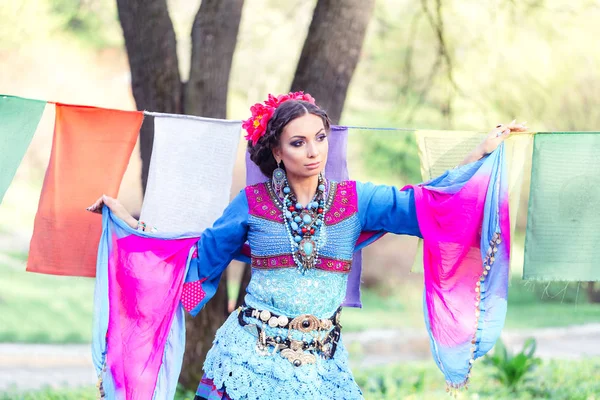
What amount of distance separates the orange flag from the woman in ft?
2.55

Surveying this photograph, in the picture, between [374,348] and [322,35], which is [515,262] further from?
[322,35]

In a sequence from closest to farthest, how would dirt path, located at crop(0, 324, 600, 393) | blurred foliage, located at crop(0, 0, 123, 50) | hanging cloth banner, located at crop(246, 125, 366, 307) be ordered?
1. hanging cloth banner, located at crop(246, 125, 366, 307)
2. dirt path, located at crop(0, 324, 600, 393)
3. blurred foliage, located at crop(0, 0, 123, 50)

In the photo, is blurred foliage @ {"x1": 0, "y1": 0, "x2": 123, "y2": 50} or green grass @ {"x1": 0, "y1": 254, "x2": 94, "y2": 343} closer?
green grass @ {"x1": 0, "y1": 254, "x2": 94, "y2": 343}

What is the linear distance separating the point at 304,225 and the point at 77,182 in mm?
1199

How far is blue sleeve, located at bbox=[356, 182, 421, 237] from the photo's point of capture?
114 inches

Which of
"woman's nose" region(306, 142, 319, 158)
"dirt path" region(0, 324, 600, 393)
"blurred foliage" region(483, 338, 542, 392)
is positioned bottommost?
"dirt path" region(0, 324, 600, 393)

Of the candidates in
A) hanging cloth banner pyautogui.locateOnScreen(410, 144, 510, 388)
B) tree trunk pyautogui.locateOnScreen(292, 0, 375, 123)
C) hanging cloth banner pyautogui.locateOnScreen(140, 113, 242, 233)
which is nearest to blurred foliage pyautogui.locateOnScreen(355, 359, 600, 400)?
tree trunk pyautogui.locateOnScreen(292, 0, 375, 123)

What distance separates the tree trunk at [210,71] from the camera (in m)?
4.47

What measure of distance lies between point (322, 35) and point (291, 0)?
8957 mm

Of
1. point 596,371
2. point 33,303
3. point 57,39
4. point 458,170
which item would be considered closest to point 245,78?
point 57,39

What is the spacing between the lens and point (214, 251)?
303 cm

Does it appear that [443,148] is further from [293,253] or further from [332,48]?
[332,48]

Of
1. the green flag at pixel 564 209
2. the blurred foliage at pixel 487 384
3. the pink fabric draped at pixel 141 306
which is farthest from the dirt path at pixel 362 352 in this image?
the green flag at pixel 564 209

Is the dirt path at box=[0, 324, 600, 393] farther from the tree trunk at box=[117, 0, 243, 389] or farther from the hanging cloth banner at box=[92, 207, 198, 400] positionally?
the hanging cloth banner at box=[92, 207, 198, 400]
